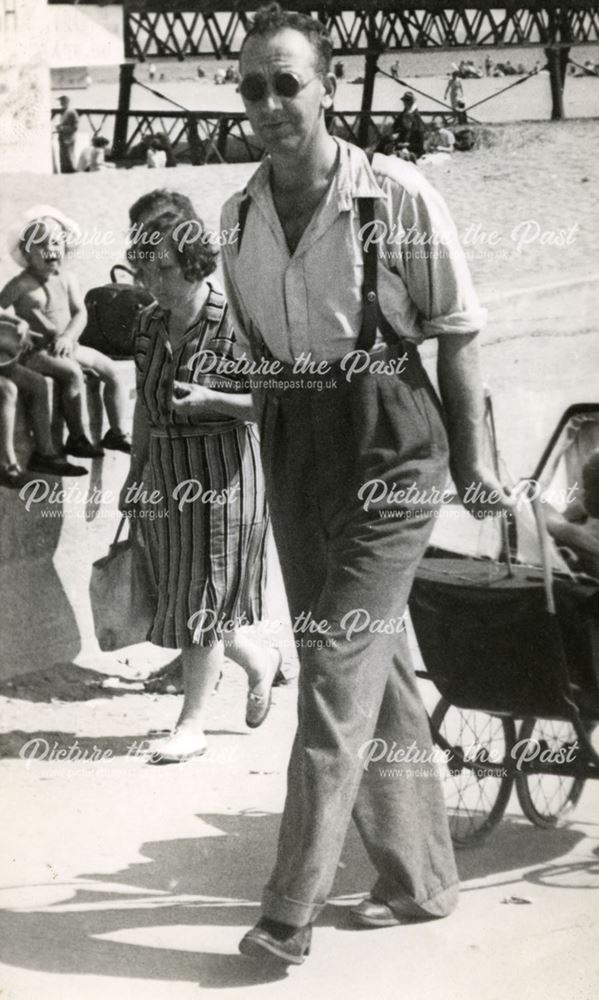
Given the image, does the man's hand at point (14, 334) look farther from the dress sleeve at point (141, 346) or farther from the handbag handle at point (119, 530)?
the handbag handle at point (119, 530)

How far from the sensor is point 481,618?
3908 mm

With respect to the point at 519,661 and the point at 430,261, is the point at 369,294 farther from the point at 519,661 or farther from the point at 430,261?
the point at 519,661

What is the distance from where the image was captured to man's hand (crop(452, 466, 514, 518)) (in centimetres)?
360

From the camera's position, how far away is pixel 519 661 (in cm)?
390

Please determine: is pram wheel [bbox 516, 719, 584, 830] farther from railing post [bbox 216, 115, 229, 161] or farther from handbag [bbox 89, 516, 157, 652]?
railing post [bbox 216, 115, 229, 161]

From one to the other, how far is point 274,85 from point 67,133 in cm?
103

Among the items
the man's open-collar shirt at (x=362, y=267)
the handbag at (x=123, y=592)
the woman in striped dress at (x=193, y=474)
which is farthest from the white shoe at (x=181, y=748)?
the man's open-collar shirt at (x=362, y=267)

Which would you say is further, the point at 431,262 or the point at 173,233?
the point at 173,233

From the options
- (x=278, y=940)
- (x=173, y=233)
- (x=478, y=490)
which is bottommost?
(x=278, y=940)

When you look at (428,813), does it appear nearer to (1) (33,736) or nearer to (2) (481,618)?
(2) (481,618)

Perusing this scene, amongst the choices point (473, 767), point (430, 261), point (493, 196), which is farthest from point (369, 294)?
point (473, 767)

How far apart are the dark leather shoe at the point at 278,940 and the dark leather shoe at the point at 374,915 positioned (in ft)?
0.88

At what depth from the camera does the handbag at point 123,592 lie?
4.33m

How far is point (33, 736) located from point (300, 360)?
1602mm
